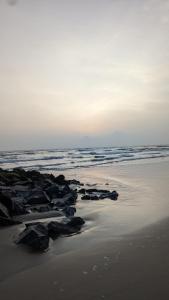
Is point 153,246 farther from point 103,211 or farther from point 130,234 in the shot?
point 103,211

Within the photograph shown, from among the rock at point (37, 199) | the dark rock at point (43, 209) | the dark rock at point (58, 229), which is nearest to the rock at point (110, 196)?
the rock at point (37, 199)

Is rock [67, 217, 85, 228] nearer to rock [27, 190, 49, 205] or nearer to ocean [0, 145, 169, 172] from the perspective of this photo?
rock [27, 190, 49, 205]

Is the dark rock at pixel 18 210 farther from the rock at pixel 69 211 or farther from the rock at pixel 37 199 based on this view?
the rock at pixel 37 199

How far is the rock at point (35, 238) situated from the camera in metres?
6.38

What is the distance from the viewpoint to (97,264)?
18.0ft

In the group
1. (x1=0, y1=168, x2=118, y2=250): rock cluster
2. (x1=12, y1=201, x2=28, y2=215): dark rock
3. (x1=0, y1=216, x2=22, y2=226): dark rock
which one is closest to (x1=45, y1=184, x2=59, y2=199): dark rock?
(x1=0, y1=168, x2=118, y2=250): rock cluster

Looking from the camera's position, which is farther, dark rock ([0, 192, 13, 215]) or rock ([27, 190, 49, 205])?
rock ([27, 190, 49, 205])

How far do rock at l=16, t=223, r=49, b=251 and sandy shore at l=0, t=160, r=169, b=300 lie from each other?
177mm

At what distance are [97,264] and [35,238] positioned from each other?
4.98ft

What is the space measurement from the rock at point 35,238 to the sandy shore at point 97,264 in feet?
0.58

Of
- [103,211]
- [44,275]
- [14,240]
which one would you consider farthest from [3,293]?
[103,211]

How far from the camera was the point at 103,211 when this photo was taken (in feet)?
33.4

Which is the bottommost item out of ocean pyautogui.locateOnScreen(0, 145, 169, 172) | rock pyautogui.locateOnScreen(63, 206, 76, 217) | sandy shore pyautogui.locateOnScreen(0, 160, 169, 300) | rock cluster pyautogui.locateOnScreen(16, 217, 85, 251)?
ocean pyautogui.locateOnScreen(0, 145, 169, 172)

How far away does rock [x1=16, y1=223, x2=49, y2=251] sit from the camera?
251 inches
